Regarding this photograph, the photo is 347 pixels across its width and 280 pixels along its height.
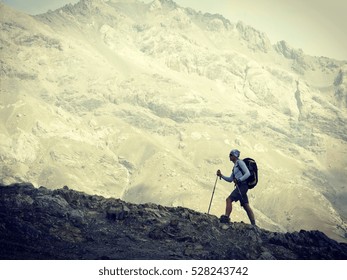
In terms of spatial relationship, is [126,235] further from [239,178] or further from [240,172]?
[240,172]

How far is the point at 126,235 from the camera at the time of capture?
631 inches

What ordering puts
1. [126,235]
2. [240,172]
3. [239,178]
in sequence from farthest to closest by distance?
1. [240,172]
2. [239,178]
3. [126,235]

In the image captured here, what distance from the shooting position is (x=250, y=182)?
17531 millimetres

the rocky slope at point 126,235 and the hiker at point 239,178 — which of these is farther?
the hiker at point 239,178

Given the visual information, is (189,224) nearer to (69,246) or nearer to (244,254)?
(244,254)

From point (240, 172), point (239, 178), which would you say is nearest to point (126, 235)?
point (239, 178)

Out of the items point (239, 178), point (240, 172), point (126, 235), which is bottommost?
point (126, 235)

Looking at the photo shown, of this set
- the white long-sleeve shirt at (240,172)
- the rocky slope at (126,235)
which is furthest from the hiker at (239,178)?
the rocky slope at (126,235)

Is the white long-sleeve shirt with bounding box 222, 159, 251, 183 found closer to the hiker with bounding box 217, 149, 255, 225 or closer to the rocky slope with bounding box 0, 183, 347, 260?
the hiker with bounding box 217, 149, 255, 225

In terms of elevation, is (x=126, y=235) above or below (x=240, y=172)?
below

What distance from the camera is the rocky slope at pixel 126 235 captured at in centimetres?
1427

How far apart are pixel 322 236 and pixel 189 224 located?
434cm

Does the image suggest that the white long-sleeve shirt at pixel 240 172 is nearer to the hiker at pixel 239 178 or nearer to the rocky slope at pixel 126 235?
the hiker at pixel 239 178

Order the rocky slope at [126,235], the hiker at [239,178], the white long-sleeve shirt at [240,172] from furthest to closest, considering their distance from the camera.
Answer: the hiker at [239,178], the white long-sleeve shirt at [240,172], the rocky slope at [126,235]
